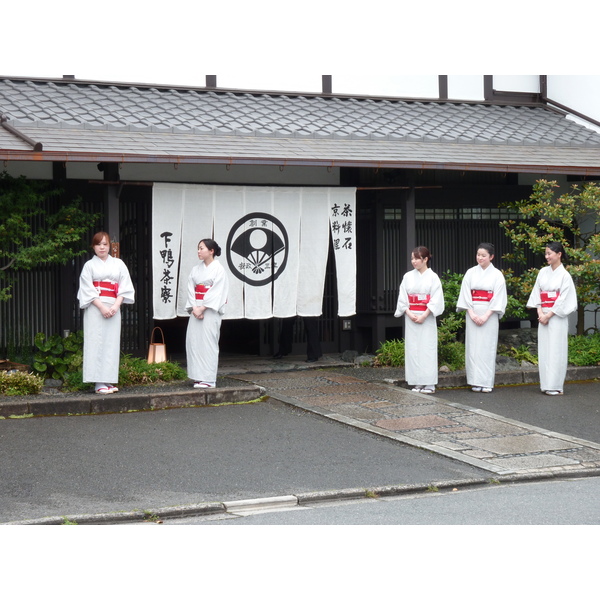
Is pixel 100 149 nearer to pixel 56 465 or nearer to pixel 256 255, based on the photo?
pixel 256 255

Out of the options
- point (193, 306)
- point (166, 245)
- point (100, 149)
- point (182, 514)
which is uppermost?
point (100, 149)

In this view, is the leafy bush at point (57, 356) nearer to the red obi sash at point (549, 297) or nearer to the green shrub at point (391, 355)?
the green shrub at point (391, 355)

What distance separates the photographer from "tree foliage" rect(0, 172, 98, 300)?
37.1ft

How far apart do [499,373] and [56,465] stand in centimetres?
690

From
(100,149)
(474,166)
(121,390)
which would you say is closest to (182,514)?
(121,390)

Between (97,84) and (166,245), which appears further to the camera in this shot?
(97,84)

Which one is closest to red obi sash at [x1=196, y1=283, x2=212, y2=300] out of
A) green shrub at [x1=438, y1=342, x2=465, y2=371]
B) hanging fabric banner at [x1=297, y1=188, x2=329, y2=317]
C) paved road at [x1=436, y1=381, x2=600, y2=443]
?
hanging fabric banner at [x1=297, y1=188, x2=329, y2=317]

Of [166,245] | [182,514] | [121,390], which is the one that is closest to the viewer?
[182,514]

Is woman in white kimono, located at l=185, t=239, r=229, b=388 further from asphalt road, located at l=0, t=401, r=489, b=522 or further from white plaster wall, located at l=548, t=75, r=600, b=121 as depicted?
white plaster wall, located at l=548, t=75, r=600, b=121

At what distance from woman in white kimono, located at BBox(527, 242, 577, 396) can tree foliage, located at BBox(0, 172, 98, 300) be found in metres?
6.29

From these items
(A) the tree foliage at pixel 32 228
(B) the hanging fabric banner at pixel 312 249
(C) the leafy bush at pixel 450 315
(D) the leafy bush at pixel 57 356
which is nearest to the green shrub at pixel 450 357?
(C) the leafy bush at pixel 450 315

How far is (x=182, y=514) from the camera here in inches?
263

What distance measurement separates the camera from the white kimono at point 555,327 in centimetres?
1174

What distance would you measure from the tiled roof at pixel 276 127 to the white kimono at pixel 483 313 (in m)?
2.14
